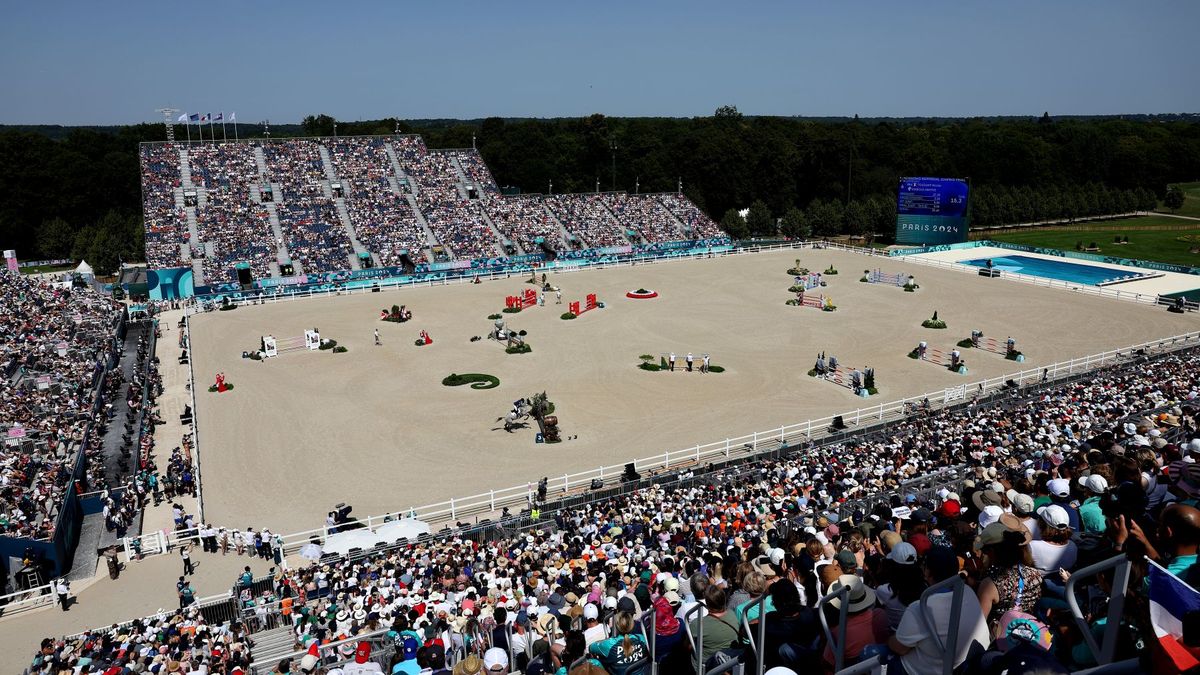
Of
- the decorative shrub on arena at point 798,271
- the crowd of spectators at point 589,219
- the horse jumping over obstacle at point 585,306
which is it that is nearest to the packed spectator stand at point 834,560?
the horse jumping over obstacle at point 585,306

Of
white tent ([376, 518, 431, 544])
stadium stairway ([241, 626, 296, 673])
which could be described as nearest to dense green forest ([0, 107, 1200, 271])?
white tent ([376, 518, 431, 544])

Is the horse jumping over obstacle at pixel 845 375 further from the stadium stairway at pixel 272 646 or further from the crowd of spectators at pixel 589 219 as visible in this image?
the crowd of spectators at pixel 589 219

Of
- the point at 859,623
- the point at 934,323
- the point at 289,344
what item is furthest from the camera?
the point at 934,323

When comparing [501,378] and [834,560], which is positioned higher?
[834,560]

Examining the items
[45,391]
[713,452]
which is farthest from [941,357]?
[45,391]

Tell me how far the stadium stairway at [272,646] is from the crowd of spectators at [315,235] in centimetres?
4876

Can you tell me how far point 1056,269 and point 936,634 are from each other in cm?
6837

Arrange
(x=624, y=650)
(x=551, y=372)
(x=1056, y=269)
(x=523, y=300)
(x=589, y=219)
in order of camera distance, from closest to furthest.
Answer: (x=624, y=650) → (x=551, y=372) → (x=523, y=300) → (x=1056, y=269) → (x=589, y=219)

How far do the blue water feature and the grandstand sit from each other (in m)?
26.0

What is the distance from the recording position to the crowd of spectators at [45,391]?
2183cm

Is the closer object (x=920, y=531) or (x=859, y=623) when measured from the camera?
(x=859, y=623)

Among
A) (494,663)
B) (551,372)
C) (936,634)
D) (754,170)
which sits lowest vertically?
(551,372)

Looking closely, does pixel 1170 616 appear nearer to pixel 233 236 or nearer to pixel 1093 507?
pixel 1093 507

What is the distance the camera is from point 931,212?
233 feet
